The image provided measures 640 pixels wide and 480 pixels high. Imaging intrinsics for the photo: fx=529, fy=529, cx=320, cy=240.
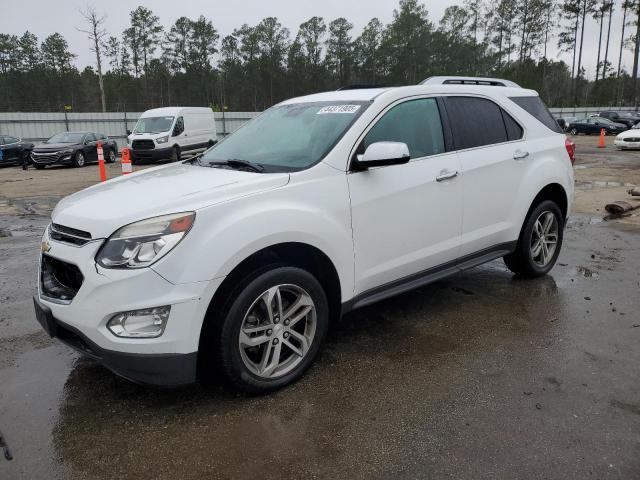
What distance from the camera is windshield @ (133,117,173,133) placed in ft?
70.4

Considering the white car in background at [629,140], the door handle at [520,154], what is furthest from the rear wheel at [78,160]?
the white car in background at [629,140]

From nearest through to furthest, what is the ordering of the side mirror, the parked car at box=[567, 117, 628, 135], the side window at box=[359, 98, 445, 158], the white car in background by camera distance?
1. the side mirror
2. the side window at box=[359, 98, 445, 158]
3. the white car in background
4. the parked car at box=[567, 117, 628, 135]

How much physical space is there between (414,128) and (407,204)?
618 millimetres

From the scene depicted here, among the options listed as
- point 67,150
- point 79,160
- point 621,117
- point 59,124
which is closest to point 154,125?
point 79,160

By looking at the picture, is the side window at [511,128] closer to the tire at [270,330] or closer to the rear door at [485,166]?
the rear door at [485,166]

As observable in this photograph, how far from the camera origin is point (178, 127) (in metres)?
21.8

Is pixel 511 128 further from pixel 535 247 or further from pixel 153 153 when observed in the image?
pixel 153 153

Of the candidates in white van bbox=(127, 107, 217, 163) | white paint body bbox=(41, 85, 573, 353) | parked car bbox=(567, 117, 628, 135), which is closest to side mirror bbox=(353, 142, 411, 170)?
white paint body bbox=(41, 85, 573, 353)

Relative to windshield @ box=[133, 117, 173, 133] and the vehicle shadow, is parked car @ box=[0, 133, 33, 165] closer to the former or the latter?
windshield @ box=[133, 117, 173, 133]

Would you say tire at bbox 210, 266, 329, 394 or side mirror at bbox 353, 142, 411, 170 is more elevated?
side mirror at bbox 353, 142, 411, 170

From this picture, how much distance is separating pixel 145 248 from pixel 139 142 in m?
19.7

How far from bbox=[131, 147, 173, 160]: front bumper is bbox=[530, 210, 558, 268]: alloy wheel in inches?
712

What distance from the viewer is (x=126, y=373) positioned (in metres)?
2.71

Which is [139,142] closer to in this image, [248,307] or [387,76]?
[248,307]
